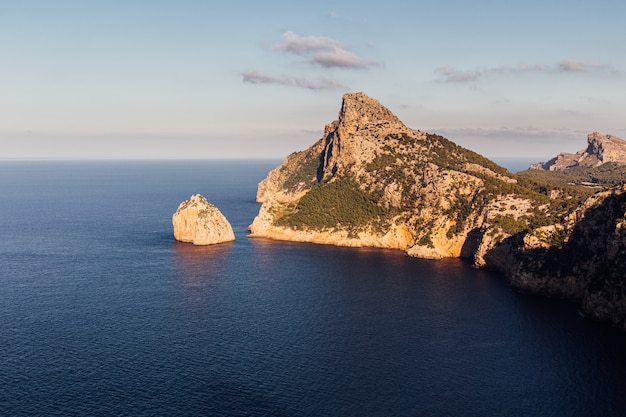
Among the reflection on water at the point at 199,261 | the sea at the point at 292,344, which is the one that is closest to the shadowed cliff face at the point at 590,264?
the sea at the point at 292,344

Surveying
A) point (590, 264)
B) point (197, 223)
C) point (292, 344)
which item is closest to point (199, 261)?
point (197, 223)

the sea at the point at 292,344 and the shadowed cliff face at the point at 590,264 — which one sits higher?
the shadowed cliff face at the point at 590,264

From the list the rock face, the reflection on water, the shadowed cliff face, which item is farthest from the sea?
the rock face

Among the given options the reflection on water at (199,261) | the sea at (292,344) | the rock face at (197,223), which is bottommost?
the sea at (292,344)

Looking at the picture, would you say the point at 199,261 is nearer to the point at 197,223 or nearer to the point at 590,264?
the point at 197,223

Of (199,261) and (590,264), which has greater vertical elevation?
(590,264)

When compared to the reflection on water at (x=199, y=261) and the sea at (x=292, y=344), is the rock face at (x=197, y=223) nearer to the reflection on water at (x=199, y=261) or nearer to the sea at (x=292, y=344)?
the reflection on water at (x=199, y=261)

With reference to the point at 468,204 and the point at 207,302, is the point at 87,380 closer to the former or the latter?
the point at 207,302

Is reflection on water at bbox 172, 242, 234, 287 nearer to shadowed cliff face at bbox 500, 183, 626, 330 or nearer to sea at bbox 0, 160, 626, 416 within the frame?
sea at bbox 0, 160, 626, 416

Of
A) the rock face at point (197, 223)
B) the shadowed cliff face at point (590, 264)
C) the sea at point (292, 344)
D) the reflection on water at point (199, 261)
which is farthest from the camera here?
the rock face at point (197, 223)
